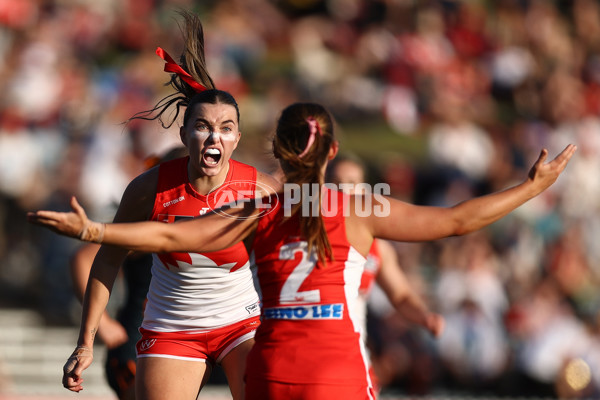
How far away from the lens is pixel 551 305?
9.98 meters

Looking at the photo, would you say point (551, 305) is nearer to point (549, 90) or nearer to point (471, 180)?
point (471, 180)

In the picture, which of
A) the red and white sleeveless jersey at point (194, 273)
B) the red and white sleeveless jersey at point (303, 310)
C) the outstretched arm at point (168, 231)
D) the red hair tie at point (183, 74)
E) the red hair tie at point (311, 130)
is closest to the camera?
the outstretched arm at point (168, 231)

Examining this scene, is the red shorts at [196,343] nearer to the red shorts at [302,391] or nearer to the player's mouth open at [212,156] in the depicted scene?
the player's mouth open at [212,156]

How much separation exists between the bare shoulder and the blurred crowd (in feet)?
12.3

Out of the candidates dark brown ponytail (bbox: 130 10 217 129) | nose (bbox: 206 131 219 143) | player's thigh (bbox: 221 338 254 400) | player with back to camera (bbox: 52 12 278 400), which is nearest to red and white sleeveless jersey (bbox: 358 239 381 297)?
player with back to camera (bbox: 52 12 278 400)

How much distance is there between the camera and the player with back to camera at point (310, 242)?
351 centimetres

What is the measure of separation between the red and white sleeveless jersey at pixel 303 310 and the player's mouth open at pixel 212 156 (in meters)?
0.80

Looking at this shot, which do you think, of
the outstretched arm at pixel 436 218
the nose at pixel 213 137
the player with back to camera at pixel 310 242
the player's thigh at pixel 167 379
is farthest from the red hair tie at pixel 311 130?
the player's thigh at pixel 167 379

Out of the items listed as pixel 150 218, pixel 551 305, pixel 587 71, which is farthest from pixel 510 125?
pixel 150 218

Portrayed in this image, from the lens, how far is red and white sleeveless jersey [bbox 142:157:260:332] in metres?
4.43

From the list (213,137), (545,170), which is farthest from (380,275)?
(545,170)

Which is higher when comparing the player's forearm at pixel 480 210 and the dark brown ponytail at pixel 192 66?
the dark brown ponytail at pixel 192 66

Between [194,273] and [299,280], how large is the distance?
1054mm

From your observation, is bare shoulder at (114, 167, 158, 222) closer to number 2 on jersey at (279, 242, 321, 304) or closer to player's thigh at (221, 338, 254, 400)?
player's thigh at (221, 338, 254, 400)
